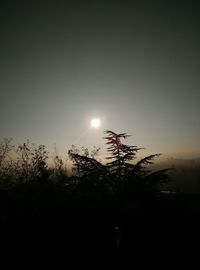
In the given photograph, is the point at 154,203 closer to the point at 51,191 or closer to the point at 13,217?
the point at 51,191

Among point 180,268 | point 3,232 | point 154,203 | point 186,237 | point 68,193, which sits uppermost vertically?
point 68,193

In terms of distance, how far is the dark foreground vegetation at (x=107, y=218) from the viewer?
9984mm

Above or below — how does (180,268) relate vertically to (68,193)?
below

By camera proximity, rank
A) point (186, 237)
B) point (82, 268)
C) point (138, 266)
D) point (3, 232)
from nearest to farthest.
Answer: point (82, 268) → point (138, 266) → point (3, 232) → point (186, 237)

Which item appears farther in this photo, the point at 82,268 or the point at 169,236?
the point at 169,236

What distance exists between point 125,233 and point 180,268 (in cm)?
274

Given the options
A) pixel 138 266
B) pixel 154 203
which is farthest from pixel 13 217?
pixel 154 203

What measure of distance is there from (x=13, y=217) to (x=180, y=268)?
27.3ft

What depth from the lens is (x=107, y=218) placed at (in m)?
10.5

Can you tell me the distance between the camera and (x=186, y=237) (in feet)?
37.3

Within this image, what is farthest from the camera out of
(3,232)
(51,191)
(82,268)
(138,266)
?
(51,191)

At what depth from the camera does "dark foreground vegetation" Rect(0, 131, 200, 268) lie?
32.8ft

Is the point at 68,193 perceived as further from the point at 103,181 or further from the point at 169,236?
the point at 169,236

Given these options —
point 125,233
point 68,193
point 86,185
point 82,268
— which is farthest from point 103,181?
point 82,268
